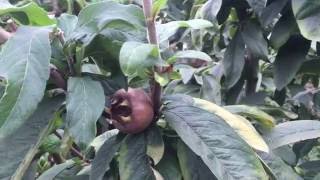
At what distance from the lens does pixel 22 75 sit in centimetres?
67

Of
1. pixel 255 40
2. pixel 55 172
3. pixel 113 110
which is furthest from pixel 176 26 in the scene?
pixel 255 40

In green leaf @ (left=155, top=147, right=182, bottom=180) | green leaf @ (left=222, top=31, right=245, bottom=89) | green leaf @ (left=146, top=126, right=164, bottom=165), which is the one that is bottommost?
green leaf @ (left=222, top=31, right=245, bottom=89)

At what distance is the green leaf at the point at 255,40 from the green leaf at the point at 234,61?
38 mm

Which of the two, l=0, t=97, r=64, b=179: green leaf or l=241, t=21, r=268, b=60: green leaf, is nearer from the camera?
l=0, t=97, r=64, b=179: green leaf

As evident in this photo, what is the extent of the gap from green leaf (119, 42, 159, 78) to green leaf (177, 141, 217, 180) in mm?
146

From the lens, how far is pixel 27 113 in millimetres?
655

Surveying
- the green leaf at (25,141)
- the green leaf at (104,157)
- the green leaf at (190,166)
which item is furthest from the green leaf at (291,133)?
the green leaf at (25,141)

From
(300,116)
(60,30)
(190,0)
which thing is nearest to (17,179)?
(60,30)

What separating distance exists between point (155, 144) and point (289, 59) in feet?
1.87

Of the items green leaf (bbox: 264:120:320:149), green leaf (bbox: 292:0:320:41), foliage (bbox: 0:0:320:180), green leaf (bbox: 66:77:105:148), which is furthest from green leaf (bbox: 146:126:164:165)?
green leaf (bbox: 292:0:320:41)

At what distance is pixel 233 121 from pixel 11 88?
353 millimetres

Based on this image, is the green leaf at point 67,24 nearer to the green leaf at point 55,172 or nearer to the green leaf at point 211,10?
the green leaf at point 55,172

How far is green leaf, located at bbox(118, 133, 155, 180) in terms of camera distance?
768 millimetres

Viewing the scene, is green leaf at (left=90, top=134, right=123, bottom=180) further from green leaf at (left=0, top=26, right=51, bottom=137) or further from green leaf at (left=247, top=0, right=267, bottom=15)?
green leaf at (left=247, top=0, right=267, bottom=15)
